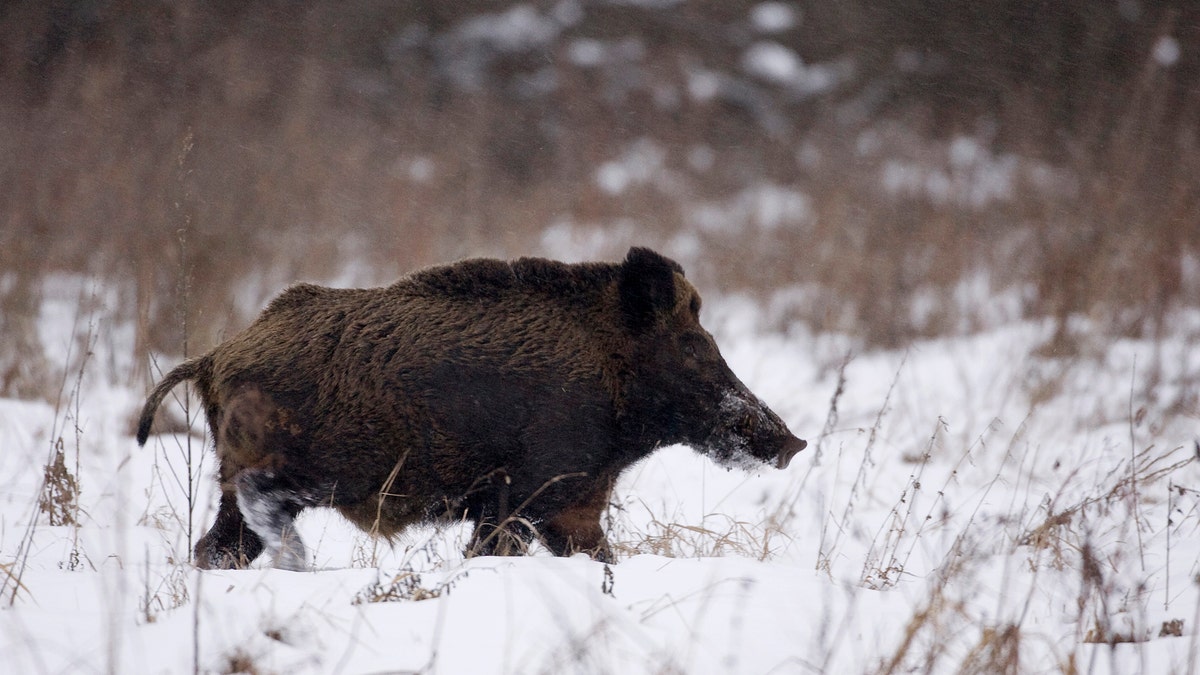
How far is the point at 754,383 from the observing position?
694 centimetres

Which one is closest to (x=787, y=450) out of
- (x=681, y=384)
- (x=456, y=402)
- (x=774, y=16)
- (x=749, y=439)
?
(x=749, y=439)

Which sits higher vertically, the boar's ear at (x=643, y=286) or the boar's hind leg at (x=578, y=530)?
the boar's ear at (x=643, y=286)

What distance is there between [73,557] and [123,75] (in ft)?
31.1

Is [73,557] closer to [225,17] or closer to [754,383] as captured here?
[754,383]

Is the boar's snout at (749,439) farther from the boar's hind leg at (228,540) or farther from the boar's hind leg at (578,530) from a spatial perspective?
the boar's hind leg at (228,540)

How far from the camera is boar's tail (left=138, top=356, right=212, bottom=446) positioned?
3.16 m

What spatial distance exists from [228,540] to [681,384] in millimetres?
1551

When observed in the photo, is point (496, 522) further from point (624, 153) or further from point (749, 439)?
point (624, 153)

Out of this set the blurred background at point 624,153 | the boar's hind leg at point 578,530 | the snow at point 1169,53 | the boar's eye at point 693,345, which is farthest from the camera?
the snow at point 1169,53

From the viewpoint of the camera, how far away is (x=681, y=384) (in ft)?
11.6

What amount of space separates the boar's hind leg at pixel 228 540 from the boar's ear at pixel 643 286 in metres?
1.40

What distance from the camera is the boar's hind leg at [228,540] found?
310cm

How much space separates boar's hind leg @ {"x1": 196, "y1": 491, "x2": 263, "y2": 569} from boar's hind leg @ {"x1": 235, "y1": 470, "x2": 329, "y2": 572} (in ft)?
0.15

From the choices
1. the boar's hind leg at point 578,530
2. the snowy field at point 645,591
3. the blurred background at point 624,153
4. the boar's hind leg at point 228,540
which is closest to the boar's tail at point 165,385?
the snowy field at point 645,591
